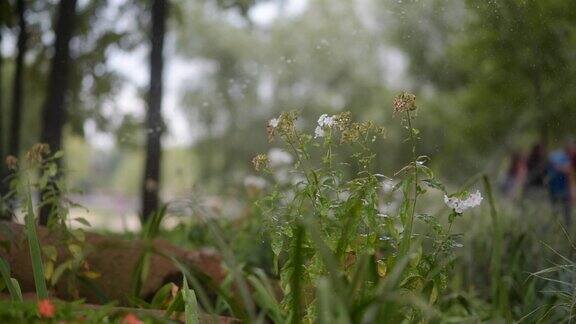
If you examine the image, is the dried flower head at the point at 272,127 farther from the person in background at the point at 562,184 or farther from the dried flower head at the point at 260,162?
the person in background at the point at 562,184

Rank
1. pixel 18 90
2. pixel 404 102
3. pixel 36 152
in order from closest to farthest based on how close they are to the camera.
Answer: pixel 404 102
pixel 36 152
pixel 18 90

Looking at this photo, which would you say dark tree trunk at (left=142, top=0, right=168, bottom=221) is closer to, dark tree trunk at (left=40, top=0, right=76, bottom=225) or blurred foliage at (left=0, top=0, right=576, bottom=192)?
blurred foliage at (left=0, top=0, right=576, bottom=192)

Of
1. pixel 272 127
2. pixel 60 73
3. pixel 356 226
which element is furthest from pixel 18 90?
pixel 356 226

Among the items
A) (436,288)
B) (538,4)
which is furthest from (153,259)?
(538,4)

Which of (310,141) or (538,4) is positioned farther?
(538,4)

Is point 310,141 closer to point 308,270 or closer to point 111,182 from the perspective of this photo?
point 308,270

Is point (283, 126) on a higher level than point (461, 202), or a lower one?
higher

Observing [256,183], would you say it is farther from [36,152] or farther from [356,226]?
[356,226]
